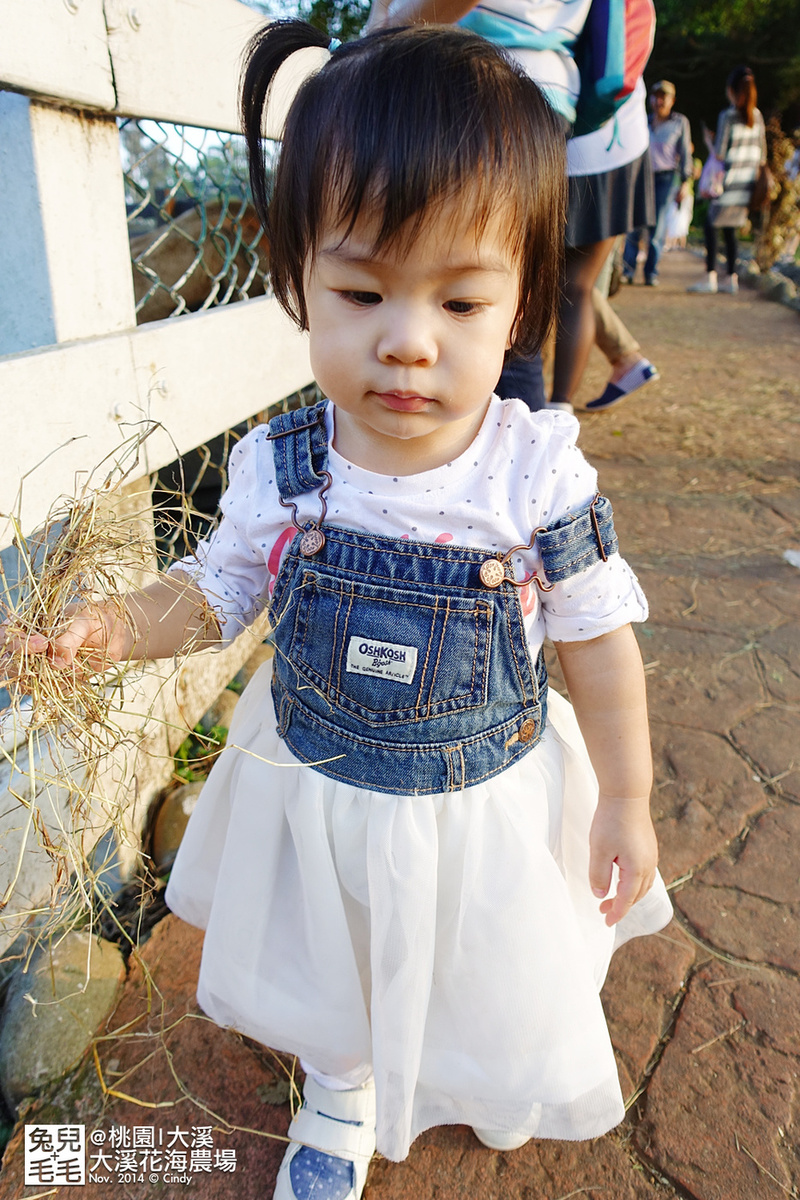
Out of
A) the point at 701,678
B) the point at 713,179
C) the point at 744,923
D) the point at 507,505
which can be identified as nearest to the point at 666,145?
the point at 713,179

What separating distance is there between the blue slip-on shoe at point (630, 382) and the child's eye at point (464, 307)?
3.96 metres

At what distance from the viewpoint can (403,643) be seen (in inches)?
46.3

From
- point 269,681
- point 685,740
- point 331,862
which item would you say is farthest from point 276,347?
point 331,862

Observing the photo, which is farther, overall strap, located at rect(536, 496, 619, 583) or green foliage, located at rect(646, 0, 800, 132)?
green foliage, located at rect(646, 0, 800, 132)

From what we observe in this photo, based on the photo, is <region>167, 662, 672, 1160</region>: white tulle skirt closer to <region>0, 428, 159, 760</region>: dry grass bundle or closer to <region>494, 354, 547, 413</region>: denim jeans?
<region>0, 428, 159, 760</region>: dry grass bundle

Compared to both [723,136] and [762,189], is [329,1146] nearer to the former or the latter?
[723,136]

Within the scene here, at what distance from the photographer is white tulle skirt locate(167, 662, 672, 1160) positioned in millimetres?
1220

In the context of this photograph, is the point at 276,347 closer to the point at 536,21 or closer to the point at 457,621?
the point at 536,21

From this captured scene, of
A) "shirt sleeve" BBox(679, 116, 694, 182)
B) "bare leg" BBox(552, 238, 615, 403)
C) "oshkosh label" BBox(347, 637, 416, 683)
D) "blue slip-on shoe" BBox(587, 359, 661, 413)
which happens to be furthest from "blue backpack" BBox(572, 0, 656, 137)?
"shirt sleeve" BBox(679, 116, 694, 182)

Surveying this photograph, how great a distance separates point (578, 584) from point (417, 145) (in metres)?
0.58

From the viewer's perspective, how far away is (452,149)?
0.99 m

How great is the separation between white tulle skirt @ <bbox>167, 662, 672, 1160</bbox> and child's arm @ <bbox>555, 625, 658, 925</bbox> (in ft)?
0.28

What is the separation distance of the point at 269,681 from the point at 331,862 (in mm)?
366

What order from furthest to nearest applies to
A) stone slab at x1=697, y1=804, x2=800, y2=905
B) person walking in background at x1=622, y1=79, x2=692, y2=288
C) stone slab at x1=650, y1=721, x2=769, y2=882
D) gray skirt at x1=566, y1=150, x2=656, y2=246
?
person walking in background at x1=622, y1=79, x2=692, y2=288, gray skirt at x1=566, y1=150, x2=656, y2=246, stone slab at x1=650, y1=721, x2=769, y2=882, stone slab at x1=697, y1=804, x2=800, y2=905
